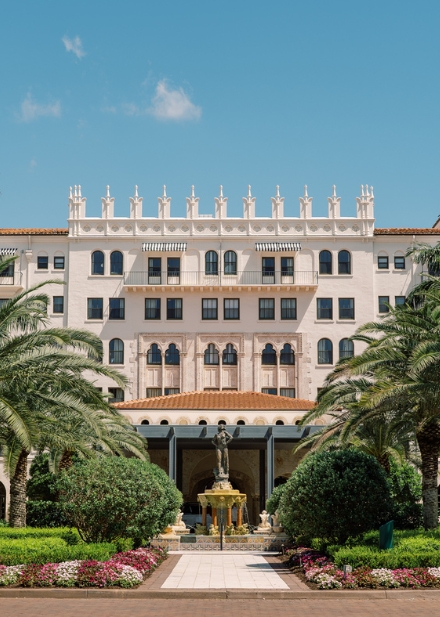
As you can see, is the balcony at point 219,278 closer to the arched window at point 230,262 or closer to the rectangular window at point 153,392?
the arched window at point 230,262

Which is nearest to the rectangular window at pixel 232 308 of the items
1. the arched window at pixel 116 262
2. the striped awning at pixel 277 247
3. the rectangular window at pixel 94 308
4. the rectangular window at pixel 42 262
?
the striped awning at pixel 277 247

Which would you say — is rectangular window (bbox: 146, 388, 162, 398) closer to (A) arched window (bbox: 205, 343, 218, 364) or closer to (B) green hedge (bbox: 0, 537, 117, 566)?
(A) arched window (bbox: 205, 343, 218, 364)

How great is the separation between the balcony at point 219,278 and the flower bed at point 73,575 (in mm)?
39429

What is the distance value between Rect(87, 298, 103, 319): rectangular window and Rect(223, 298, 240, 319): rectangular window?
8594mm

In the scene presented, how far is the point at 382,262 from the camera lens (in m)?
60.8

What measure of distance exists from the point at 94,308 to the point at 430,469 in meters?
35.0

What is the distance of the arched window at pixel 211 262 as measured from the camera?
60219 millimetres

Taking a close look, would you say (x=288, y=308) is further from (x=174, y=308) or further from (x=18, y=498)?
(x=18, y=498)

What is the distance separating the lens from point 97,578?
20203 millimetres

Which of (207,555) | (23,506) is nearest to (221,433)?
(207,555)

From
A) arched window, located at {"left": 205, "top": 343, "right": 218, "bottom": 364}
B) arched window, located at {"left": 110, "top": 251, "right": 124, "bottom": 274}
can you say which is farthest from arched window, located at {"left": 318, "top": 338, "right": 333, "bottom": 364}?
arched window, located at {"left": 110, "top": 251, "right": 124, "bottom": 274}

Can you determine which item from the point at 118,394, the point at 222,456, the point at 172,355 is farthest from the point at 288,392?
the point at 222,456

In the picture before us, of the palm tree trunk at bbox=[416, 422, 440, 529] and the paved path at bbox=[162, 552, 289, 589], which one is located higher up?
the palm tree trunk at bbox=[416, 422, 440, 529]

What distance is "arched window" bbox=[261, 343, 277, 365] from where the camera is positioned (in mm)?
59219
